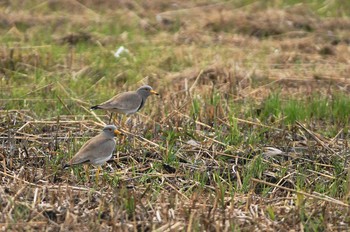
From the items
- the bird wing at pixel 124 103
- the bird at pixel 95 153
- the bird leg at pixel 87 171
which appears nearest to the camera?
the bird at pixel 95 153

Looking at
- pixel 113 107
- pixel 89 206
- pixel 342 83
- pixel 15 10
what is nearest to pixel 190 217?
pixel 89 206

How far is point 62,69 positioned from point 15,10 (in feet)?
13.0

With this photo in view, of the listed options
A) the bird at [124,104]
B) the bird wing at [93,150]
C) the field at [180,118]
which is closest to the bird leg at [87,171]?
the field at [180,118]

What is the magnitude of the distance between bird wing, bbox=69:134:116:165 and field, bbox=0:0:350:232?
0.60 feet

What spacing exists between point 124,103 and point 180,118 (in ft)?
1.94

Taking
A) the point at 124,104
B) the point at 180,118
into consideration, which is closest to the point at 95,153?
the point at 124,104

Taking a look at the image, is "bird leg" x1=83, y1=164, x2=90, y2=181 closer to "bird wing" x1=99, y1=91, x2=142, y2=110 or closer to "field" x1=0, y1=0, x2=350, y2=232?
"field" x1=0, y1=0, x2=350, y2=232

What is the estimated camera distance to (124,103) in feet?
27.4

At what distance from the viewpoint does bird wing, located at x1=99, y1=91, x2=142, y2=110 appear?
8.30 m

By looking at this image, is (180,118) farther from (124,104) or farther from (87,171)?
(87,171)

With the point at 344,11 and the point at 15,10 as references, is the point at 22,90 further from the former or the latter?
the point at 344,11

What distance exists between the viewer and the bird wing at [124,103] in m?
8.30

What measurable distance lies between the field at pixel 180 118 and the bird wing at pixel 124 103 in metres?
0.18

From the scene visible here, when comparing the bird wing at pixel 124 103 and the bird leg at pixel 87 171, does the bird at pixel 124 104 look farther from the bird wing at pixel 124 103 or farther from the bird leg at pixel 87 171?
the bird leg at pixel 87 171
